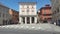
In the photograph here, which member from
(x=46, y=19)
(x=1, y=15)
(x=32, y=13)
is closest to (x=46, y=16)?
(x=46, y=19)

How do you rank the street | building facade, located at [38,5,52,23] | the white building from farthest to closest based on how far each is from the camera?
building facade, located at [38,5,52,23]
the white building
the street

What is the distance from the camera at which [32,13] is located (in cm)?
8944

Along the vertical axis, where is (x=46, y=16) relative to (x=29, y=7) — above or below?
below

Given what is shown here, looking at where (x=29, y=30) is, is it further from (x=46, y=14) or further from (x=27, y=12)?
(x=46, y=14)

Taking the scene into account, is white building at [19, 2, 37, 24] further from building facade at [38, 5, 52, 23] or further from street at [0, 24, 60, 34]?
street at [0, 24, 60, 34]

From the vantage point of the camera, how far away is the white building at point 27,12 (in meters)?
89.2

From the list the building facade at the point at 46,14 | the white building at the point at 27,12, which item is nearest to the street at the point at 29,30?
the white building at the point at 27,12

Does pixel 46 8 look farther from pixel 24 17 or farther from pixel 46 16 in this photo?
pixel 24 17

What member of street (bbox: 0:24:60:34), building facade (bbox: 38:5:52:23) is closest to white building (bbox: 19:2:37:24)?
building facade (bbox: 38:5:52:23)

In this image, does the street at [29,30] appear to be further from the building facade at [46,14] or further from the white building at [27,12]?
the building facade at [46,14]

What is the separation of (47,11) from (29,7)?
16.8 metres

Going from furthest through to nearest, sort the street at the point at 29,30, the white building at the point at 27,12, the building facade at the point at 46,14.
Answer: the building facade at the point at 46,14 < the white building at the point at 27,12 < the street at the point at 29,30

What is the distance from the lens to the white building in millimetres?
89250

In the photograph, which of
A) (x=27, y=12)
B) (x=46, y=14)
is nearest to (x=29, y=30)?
(x=27, y=12)
